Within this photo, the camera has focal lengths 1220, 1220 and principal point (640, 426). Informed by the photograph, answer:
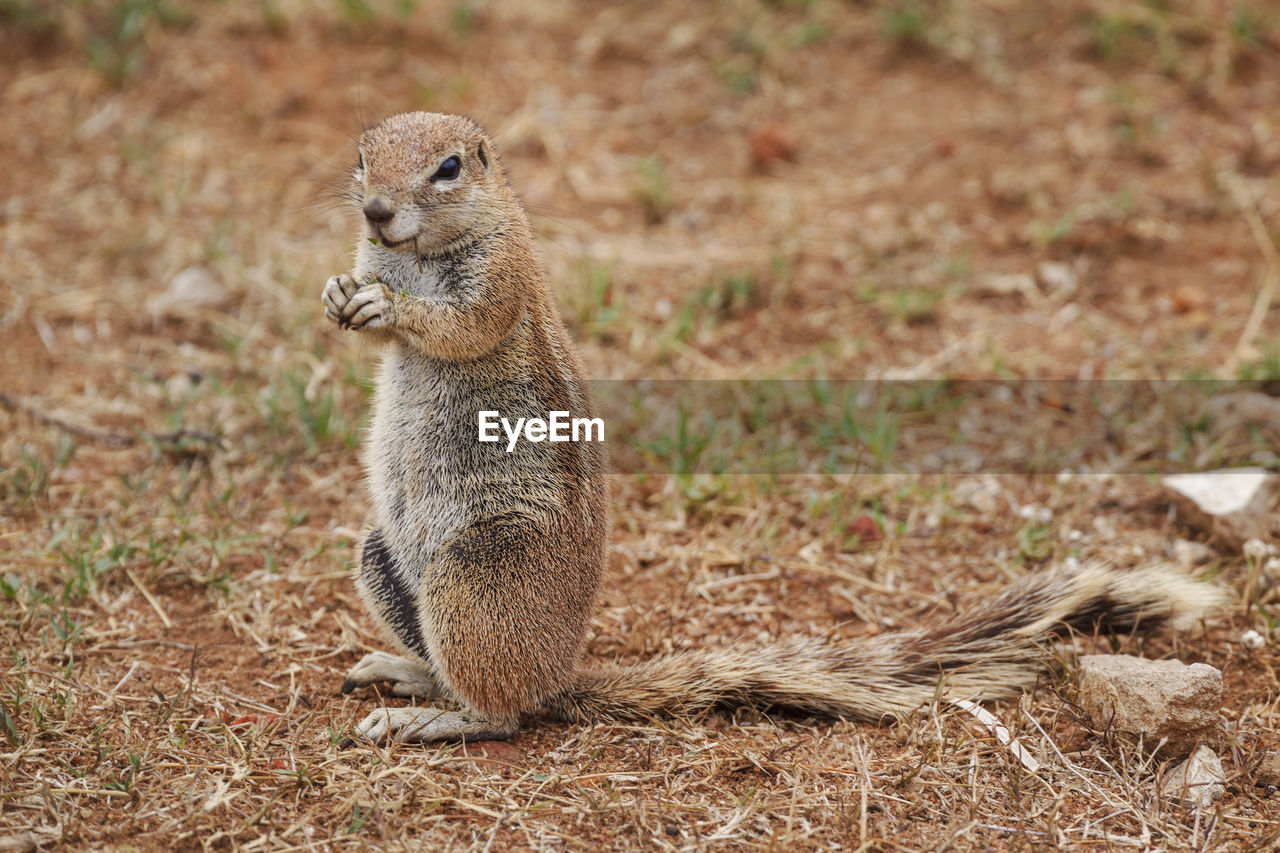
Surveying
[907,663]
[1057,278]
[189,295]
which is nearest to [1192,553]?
[907,663]

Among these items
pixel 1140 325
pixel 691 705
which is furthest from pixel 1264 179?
pixel 691 705

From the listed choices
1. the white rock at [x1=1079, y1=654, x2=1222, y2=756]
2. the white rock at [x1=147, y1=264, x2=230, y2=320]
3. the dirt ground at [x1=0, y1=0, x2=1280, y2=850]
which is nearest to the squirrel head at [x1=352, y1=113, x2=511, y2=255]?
the dirt ground at [x1=0, y1=0, x2=1280, y2=850]

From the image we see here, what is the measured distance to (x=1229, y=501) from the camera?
13.5ft

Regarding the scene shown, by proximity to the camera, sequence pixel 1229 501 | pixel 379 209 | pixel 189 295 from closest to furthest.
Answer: pixel 379 209, pixel 1229 501, pixel 189 295

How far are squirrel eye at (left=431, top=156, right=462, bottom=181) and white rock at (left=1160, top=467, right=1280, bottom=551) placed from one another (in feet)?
8.88

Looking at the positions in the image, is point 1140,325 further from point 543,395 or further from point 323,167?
point 323,167

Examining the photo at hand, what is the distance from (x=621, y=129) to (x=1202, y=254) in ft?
10.3

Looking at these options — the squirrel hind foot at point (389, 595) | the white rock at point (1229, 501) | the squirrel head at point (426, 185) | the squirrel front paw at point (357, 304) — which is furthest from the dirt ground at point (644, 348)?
the squirrel head at point (426, 185)

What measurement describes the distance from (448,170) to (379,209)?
0.30 metres

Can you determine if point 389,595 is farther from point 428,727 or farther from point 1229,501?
point 1229,501

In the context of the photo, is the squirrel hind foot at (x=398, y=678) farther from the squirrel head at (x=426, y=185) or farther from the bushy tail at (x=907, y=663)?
the squirrel head at (x=426, y=185)

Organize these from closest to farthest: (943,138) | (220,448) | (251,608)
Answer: (251,608), (220,448), (943,138)

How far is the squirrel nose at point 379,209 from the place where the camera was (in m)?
3.09

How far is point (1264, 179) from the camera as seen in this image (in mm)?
6281
